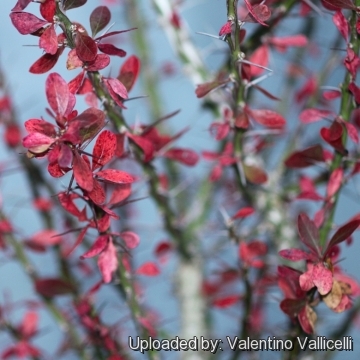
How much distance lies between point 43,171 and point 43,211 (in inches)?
3.6

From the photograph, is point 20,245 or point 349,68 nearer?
point 349,68

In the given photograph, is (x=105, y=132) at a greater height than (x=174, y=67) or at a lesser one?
greater

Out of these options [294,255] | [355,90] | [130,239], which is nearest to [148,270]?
[130,239]

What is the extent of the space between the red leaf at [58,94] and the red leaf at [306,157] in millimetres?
311

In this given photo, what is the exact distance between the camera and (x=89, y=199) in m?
0.52

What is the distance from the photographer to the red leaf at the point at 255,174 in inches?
30.6

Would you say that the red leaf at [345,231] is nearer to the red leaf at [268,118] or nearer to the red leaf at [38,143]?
the red leaf at [268,118]

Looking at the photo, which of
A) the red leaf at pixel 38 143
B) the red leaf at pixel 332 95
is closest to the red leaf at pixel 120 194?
the red leaf at pixel 38 143

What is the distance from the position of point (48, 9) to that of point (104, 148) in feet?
0.44

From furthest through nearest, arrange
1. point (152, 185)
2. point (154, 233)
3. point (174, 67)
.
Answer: point (174, 67)
point (154, 233)
point (152, 185)

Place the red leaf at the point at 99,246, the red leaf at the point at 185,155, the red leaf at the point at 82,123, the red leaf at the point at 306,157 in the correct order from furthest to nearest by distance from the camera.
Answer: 1. the red leaf at the point at 185,155
2. the red leaf at the point at 306,157
3. the red leaf at the point at 99,246
4. the red leaf at the point at 82,123

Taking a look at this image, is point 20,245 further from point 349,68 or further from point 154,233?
point 349,68

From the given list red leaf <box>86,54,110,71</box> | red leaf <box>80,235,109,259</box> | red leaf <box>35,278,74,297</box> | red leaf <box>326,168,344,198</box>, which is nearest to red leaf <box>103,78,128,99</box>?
red leaf <box>86,54,110,71</box>

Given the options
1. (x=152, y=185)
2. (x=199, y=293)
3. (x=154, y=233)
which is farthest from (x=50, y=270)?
(x=152, y=185)
